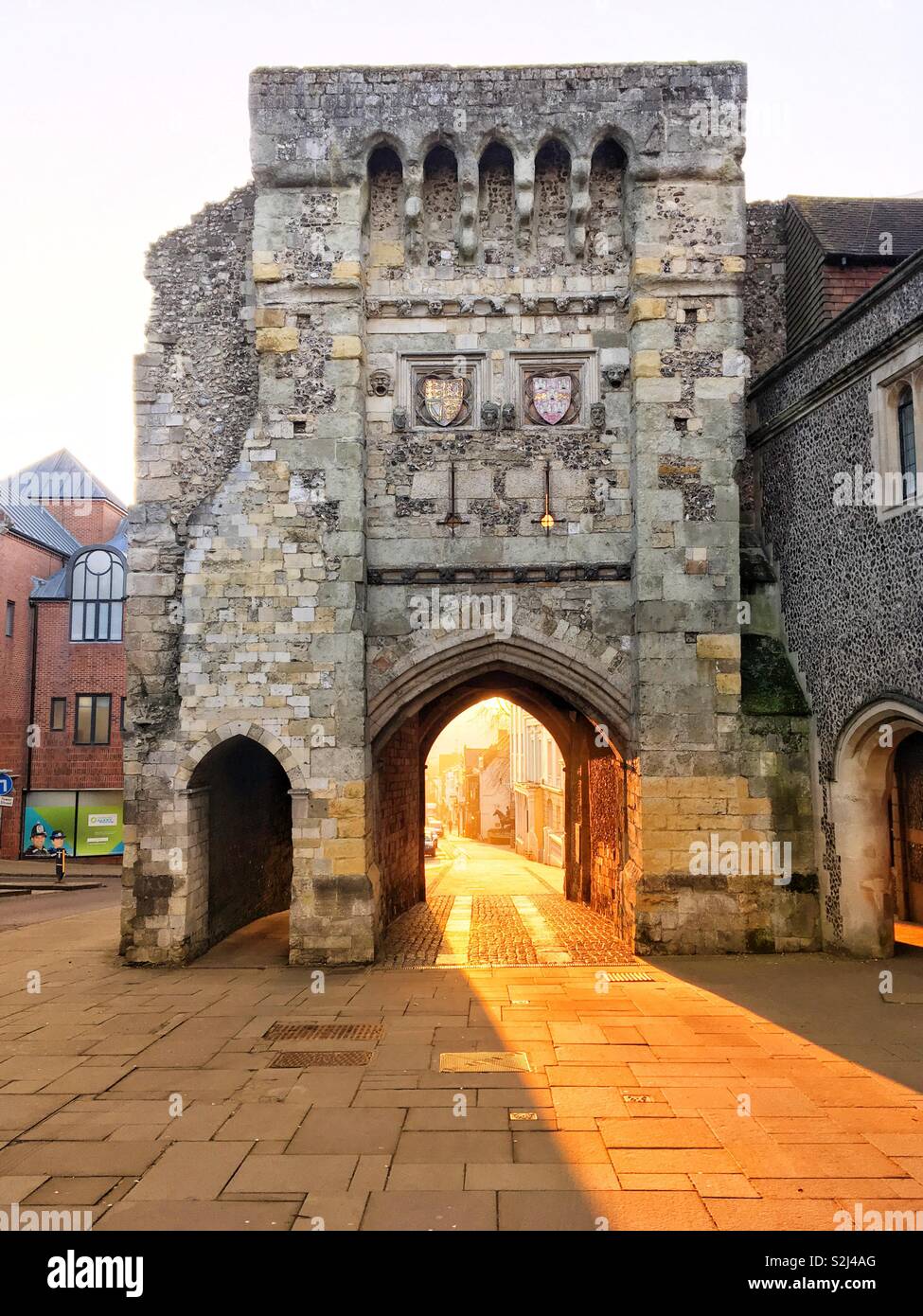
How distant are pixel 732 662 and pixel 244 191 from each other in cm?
953

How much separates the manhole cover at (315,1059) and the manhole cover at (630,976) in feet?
11.3

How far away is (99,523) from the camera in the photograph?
3002 cm

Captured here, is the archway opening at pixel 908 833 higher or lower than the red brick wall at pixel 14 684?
lower

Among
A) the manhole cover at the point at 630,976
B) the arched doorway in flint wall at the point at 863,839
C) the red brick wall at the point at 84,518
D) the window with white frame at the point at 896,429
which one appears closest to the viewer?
the window with white frame at the point at 896,429

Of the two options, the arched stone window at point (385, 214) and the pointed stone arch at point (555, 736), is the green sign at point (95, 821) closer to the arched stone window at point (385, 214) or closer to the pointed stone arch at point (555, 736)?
the pointed stone arch at point (555, 736)

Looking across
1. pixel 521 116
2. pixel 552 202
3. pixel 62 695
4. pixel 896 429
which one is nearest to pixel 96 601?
pixel 62 695

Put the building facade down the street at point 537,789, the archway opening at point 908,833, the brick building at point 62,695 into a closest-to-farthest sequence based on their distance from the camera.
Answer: the archway opening at point 908,833 → the brick building at point 62,695 → the building facade down the street at point 537,789

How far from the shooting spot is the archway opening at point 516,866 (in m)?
11.5

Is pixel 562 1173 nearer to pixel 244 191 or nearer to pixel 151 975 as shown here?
pixel 151 975

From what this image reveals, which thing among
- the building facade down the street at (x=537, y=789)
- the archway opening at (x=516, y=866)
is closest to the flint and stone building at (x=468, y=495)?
the archway opening at (x=516, y=866)

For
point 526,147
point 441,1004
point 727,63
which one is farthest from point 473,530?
point 727,63

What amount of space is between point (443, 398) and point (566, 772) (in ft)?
31.1

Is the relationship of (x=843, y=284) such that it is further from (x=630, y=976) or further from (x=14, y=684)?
(x=14, y=684)

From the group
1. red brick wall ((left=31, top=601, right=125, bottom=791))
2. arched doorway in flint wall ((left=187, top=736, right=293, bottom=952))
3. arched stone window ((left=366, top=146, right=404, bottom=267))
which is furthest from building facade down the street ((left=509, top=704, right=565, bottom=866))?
arched stone window ((left=366, top=146, right=404, bottom=267))
